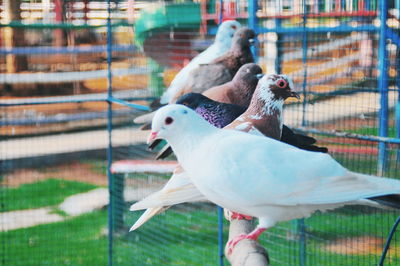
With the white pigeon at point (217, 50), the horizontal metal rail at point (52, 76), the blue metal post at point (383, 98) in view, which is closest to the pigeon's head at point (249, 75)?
the white pigeon at point (217, 50)

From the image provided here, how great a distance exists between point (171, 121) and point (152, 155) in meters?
4.29

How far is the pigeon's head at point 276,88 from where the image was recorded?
254 centimetres

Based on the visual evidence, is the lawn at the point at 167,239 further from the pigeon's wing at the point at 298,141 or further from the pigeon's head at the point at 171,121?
the pigeon's head at the point at 171,121

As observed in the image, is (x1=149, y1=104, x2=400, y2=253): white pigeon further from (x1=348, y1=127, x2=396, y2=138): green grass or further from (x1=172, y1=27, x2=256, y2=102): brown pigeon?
(x1=348, y1=127, x2=396, y2=138): green grass

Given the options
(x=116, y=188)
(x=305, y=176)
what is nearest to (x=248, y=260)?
(x=305, y=176)

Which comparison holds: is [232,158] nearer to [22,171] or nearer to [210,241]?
[210,241]

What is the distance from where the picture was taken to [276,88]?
2.59 meters

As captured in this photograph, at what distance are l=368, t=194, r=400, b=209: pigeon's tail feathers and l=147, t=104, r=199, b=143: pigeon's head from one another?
55 cm

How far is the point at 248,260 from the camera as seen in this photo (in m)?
1.88

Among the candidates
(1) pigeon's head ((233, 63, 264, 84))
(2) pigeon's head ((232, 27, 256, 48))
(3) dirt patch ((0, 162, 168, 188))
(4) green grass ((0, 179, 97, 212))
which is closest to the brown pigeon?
(2) pigeon's head ((232, 27, 256, 48))

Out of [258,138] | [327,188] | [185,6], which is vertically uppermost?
[185,6]

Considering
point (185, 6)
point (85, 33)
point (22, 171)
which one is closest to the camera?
point (185, 6)

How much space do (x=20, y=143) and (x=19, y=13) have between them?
5.86 ft

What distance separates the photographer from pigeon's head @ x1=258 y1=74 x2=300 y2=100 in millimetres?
2541
